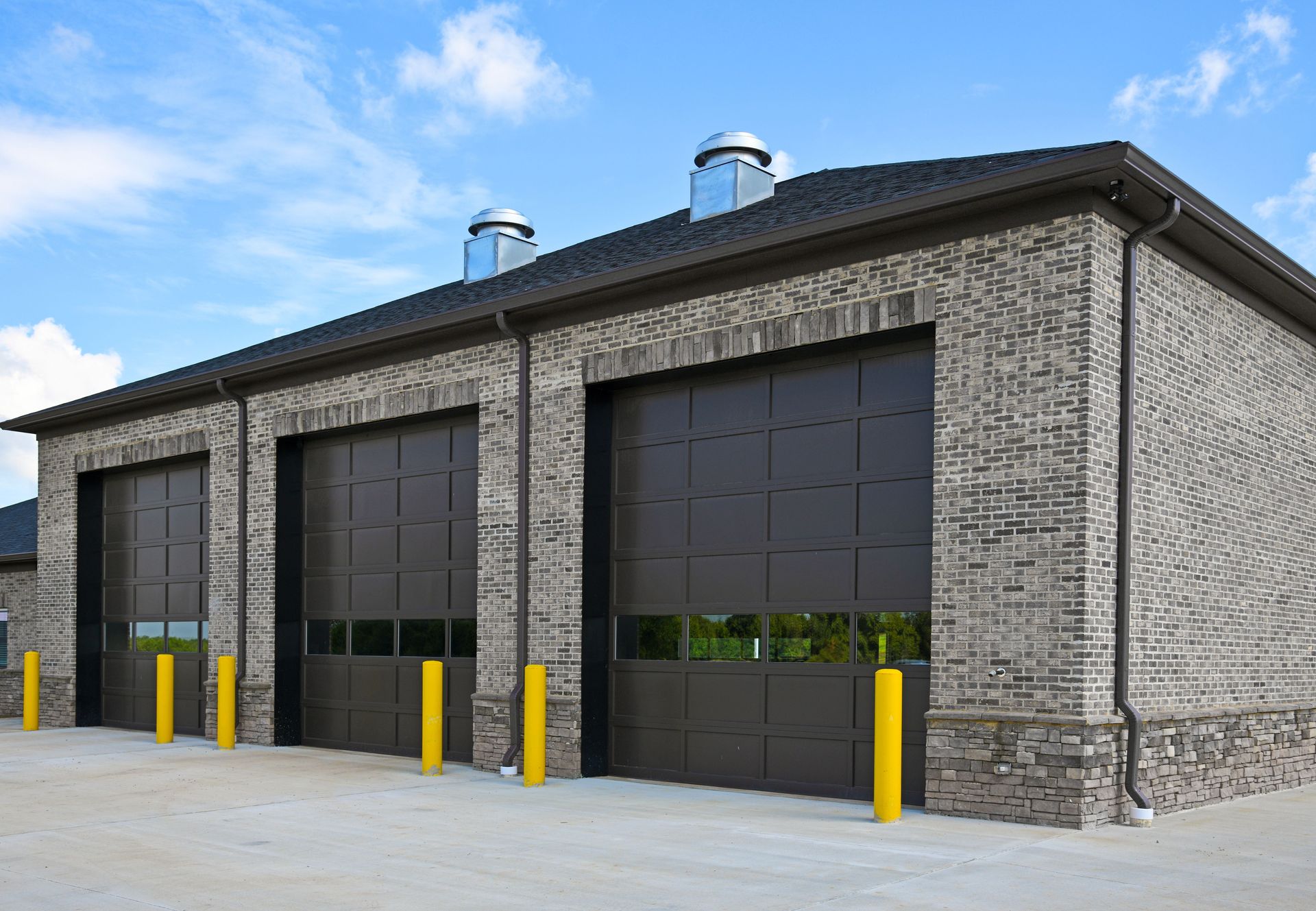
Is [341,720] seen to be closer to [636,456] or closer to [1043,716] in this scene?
[636,456]

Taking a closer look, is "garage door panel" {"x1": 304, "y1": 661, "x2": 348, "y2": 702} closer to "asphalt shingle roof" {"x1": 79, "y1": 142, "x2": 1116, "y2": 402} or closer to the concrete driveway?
the concrete driveway

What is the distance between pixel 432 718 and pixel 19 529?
1685 centimetres

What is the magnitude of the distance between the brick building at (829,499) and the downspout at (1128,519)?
1.2 inches

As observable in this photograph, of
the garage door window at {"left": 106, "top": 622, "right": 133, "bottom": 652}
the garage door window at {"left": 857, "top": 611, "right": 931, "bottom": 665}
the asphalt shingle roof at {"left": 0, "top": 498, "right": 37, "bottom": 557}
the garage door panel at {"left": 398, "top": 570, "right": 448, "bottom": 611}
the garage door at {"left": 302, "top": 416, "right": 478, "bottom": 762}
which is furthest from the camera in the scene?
the asphalt shingle roof at {"left": 0, "top": 498, "right": 37, "bottom": 557}

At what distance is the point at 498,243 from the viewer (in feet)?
67.7

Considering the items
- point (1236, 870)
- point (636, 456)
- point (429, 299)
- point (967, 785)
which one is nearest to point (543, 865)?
point (967, 785)

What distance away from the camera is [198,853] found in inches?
360

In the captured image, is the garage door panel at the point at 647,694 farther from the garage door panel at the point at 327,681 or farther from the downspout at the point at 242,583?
the downspout at the point at 242,583

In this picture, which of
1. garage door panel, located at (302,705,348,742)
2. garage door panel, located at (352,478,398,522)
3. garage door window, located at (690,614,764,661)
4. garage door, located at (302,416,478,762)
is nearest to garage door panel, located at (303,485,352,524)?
garage door, located at (302,416,478,762)

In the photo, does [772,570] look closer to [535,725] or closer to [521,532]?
[535,725]

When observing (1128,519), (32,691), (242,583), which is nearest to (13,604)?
(32,691)

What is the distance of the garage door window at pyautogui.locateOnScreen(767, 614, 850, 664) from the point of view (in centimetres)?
1209

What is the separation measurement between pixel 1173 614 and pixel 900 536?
8.44 ft

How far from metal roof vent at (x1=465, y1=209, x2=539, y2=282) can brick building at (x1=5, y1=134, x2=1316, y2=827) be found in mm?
2245
